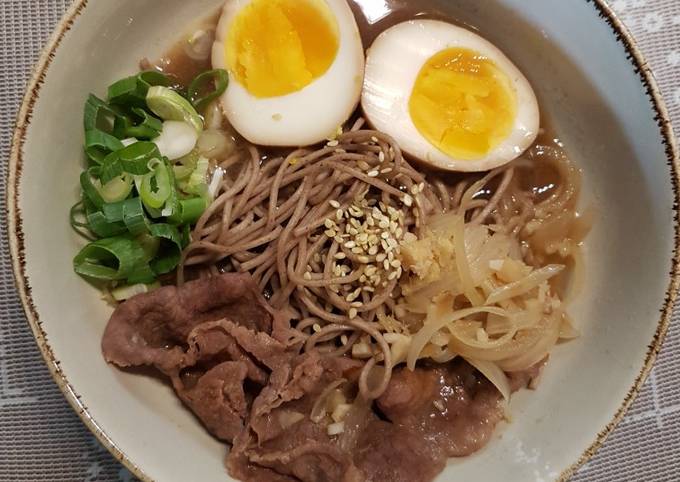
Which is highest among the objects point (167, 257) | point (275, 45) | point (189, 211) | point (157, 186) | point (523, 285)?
point (275, 45)

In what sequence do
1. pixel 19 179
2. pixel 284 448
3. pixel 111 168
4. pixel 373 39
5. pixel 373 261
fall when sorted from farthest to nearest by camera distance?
pixel 373 39 < pixel 373 261 < pixel 284 448 < pixel 111 168 < pixel 19 179

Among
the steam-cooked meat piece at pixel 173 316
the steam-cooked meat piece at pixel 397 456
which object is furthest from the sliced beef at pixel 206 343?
the steam-cooked meat piece at pixel 397 456

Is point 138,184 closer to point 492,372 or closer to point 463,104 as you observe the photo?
point 463,104

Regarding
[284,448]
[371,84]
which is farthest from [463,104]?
[284,448]

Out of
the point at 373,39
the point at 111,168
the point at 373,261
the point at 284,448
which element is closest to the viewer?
the point at 111,168

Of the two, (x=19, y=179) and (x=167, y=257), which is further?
(x=167, y=257)
